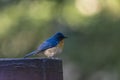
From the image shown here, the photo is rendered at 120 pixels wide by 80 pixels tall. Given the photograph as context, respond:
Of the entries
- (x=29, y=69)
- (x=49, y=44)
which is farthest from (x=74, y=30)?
(x=29, y=69)

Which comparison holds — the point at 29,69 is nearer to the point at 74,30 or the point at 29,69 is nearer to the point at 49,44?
the point at 49,44

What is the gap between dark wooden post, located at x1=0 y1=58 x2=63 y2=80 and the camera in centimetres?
239

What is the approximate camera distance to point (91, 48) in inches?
424

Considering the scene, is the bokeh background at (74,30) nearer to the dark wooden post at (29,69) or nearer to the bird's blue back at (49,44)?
the bird's blue back at (49,44)

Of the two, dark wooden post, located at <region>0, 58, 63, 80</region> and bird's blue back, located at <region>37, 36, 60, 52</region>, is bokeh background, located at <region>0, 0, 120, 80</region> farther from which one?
dark wooden post, located at <region>0, 58, 63, 80</region>

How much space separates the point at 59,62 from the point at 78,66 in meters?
8.60

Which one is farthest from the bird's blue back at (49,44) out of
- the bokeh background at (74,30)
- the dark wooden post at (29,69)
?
the bokeh background at (74,30)

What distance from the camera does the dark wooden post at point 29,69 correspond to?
7.84 feet

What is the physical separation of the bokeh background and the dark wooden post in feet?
24.6

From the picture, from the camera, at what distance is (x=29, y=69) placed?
2461 mm

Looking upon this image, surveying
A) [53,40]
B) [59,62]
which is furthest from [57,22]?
[59,62]

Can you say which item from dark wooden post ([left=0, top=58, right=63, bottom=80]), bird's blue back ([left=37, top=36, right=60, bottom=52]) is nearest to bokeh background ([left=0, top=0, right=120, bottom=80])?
bird's blue back ([left=37, top=36, right=60, bottom=52])

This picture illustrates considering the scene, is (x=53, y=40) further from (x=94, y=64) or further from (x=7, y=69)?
(x=94, y=64)

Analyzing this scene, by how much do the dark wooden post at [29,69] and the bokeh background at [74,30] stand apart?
7.50 meters
